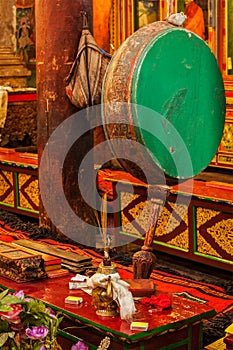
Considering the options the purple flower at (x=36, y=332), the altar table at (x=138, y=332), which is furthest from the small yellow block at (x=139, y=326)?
the purple flower at (x=36, y=332)

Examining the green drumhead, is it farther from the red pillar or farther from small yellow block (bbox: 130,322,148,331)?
the red pillar

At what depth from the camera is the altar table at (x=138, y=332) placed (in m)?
3.06

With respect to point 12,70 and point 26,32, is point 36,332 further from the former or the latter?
point 26,32

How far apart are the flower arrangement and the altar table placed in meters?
0.56

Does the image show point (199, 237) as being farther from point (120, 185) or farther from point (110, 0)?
point (110, 0)

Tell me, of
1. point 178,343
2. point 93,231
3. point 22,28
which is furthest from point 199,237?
point 22,28

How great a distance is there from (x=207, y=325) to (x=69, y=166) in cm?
193

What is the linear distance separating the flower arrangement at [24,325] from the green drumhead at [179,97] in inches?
44.8

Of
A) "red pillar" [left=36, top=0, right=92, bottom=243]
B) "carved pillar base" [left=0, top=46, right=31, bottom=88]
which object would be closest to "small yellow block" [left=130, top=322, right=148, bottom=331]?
"red pillar" [left=36, top=0, right=92, bottom=243]

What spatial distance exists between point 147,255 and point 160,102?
29.1 inches

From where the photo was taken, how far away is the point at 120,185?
21.4ft

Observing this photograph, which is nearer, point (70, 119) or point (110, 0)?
point (70, 119)

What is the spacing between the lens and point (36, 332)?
238 cm

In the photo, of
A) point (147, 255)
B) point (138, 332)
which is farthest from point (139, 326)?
point (147, 255)
